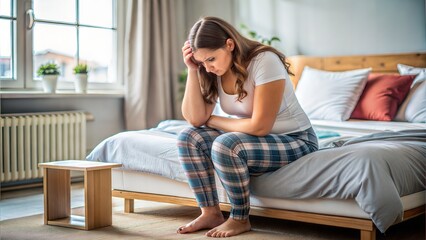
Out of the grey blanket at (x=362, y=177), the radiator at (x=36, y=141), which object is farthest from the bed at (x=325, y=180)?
the radiator at (x=36, y=141)

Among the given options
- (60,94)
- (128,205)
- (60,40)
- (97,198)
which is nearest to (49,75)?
(60,94)

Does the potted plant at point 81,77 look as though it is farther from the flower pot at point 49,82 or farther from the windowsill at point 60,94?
the flower pot at point 49,82

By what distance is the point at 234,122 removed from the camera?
2.52 meters

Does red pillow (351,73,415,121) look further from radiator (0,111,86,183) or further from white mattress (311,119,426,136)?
radiator (0,111,86,183)

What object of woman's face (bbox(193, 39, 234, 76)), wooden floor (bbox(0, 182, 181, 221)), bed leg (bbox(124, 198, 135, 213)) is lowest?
wooden floor (bbox(0, 182, 181, 221))

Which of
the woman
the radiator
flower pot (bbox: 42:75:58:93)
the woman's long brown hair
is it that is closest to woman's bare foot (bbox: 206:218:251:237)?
the woman

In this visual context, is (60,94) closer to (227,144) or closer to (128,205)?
(128,205)

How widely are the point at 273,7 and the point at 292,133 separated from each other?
2.41 meters

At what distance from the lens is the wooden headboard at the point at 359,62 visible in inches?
152

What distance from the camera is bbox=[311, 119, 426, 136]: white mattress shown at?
3.26m

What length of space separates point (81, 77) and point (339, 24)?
192 centimetres

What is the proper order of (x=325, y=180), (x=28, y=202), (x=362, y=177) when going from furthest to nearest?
(x=28, y=202) < (x=325, y=180) < (x=362, y=177)

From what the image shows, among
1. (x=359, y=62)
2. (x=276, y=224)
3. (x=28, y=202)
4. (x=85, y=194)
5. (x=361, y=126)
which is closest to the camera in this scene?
(x=85, y=194)

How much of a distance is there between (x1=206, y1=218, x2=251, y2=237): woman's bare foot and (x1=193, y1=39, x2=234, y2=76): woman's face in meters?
0.63
